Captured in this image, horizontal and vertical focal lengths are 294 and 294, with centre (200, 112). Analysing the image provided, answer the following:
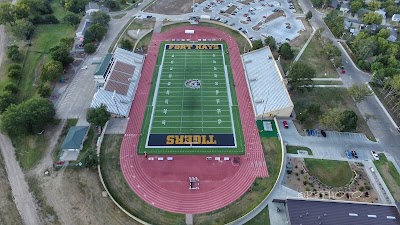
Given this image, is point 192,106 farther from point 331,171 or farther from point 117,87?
point 331,171

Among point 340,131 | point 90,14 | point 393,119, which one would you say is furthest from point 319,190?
point 90,14

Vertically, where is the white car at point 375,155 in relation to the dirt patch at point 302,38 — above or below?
below

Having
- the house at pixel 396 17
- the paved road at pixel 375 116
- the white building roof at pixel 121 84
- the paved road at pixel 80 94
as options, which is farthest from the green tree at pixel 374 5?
the paved road at pixel 80 94

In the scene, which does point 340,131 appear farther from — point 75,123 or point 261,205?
point 75,123

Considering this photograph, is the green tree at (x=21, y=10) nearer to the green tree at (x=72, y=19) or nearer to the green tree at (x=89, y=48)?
the green tree at (x=72, y=19)

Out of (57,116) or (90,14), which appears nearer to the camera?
(57,116)

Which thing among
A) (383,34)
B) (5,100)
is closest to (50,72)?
(5,100)

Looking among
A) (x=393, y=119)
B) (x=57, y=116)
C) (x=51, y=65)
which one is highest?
(x=51, y=65)
